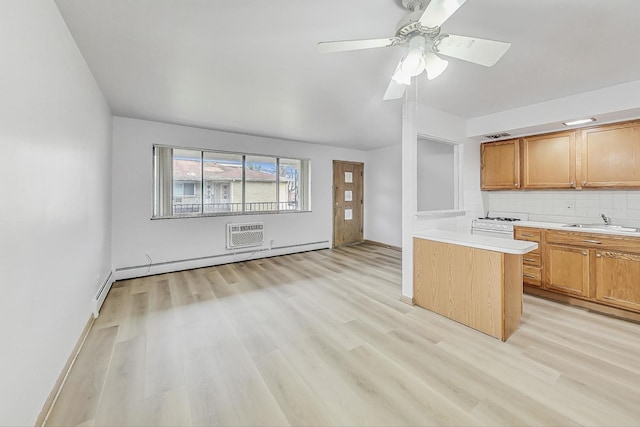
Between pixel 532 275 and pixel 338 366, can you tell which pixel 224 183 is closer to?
pixel 338 366

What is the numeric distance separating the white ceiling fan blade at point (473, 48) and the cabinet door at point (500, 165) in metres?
2.71

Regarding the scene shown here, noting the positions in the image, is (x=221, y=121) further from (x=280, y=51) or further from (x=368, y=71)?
(x=368, y=71)

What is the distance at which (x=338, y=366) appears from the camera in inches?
75.9

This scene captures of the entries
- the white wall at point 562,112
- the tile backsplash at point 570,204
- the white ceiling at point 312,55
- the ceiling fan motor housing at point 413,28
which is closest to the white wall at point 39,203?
the white ceiling at point 312,55

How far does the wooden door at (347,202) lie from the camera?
626 centimetres

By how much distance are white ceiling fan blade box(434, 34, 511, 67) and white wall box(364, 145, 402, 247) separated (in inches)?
172

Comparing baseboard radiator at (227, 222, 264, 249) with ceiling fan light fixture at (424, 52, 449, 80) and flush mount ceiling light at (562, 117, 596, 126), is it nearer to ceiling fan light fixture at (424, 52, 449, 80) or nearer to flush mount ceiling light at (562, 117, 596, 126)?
ceiling fan light fixture at (424, 52, 449, 80)

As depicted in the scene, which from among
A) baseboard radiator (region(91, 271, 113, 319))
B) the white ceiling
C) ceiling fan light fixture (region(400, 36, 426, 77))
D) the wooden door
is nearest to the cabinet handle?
the white ceiling

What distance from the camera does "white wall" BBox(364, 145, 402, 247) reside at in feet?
19.6

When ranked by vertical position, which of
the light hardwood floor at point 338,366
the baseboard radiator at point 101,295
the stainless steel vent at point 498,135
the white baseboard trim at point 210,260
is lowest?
the light hardwood floor at point 338,366

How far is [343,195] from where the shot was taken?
21.1 feet

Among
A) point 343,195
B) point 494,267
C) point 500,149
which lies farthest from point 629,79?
point 343,195

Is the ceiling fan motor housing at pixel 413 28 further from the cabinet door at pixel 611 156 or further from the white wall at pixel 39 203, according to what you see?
the cabinet door at pixel 611 156

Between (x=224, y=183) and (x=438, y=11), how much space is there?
178 inches
